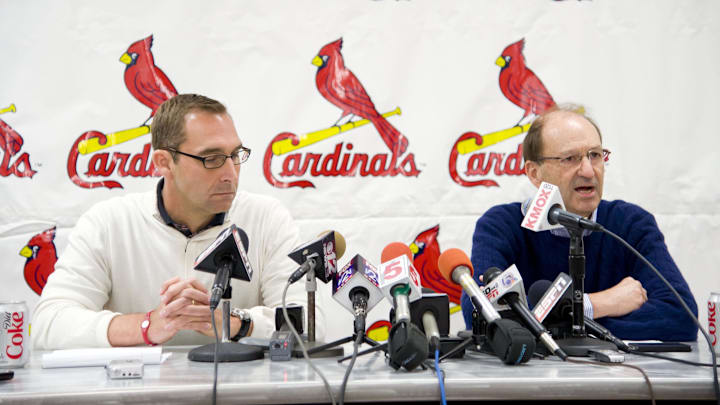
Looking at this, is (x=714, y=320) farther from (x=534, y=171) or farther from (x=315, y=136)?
(x=315, y=136)

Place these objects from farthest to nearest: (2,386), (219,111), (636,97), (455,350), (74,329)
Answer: (636,97)
(219,111)
(74,329)
(455,350)
(2,386)

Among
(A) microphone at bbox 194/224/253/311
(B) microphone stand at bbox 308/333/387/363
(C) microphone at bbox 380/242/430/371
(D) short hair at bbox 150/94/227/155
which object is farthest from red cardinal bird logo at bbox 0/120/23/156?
(C) microphone at bbox 380/242/430/371

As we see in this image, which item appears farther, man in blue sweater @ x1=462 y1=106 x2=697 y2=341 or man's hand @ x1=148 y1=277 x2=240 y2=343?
man in blue sweater @ x1=462 y1=106 x2=697 y2=341

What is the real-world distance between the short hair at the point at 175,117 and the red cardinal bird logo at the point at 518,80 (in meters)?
1.26

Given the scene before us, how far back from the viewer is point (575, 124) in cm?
223

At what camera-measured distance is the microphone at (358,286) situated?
1.36 m

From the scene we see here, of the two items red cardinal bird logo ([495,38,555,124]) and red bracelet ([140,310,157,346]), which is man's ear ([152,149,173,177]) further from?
red cardinal bird logo ([495,38,555,124])

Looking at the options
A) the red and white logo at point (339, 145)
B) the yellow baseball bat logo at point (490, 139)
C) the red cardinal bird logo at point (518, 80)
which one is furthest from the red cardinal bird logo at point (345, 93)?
→ the red cardinal bird logo at point (518, 80)

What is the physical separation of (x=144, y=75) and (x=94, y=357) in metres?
1.53

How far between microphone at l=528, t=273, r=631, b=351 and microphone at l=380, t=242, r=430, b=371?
0.30 metres

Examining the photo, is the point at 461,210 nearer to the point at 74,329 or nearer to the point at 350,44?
the point at 350,44

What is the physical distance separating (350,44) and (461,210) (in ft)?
2.79

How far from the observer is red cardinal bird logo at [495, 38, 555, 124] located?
2.71 meters

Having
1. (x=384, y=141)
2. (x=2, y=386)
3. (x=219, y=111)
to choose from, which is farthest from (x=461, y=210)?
(x=2, y=386)
